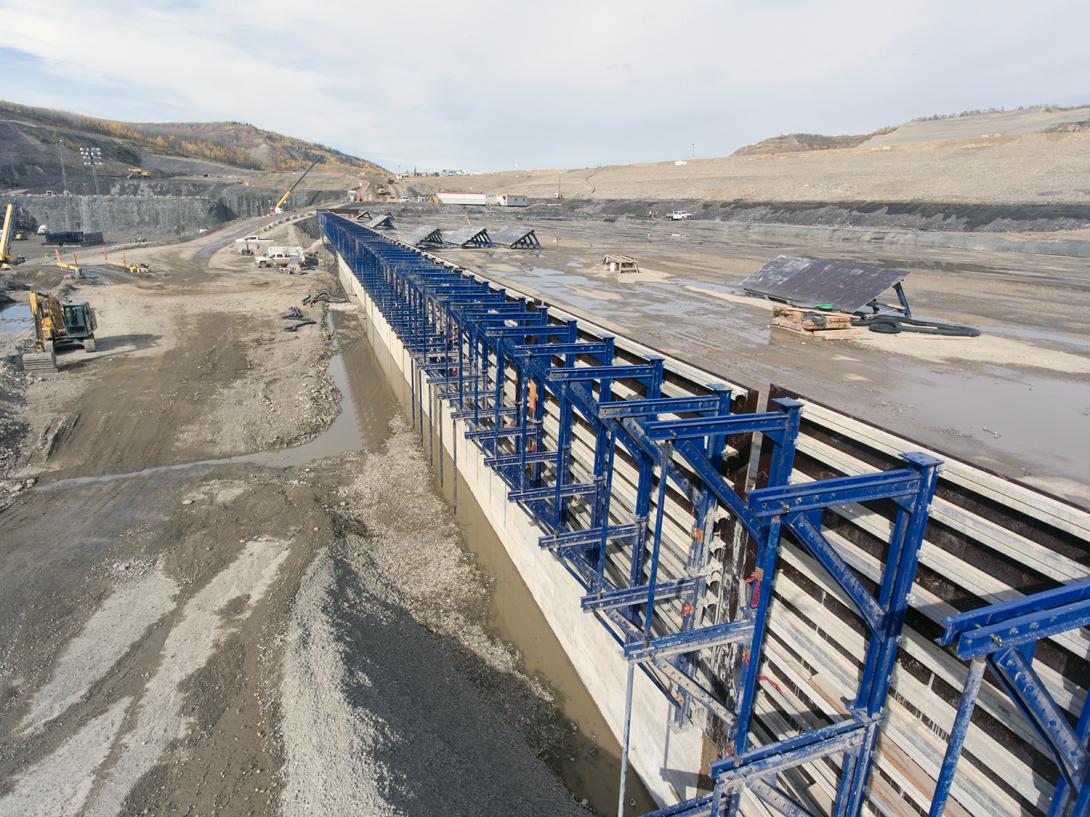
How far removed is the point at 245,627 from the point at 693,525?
28.0 feet

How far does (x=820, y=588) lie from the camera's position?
22.9 feet

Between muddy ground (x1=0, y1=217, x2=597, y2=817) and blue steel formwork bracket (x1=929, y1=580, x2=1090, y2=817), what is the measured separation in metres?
6.23

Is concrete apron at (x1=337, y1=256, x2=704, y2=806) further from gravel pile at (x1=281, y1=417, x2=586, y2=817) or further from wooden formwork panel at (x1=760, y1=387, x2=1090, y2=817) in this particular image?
wooden formwork panel at (x1=760, y1=387, x2=1090, y2=817)

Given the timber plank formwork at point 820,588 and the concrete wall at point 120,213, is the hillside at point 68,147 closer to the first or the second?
the concrete wall at point 120,213

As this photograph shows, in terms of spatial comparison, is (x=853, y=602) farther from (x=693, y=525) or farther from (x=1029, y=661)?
(x=693, y=525)

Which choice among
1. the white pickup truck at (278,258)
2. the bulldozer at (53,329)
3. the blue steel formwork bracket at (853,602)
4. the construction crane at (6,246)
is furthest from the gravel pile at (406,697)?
the construction crane at (6,246)

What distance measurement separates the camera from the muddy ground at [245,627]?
8242 mm

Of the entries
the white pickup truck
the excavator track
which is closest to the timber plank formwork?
the excavator track

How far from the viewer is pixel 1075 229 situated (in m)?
43.8

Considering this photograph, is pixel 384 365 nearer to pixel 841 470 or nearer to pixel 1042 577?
pixel 841 470

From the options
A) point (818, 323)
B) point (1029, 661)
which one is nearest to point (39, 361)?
point (818, 323)

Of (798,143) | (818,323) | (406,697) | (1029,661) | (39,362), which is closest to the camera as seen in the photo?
(1029,661)

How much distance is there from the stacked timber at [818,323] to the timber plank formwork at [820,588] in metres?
7.57

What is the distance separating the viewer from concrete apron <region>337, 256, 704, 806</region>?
28.8 feet
